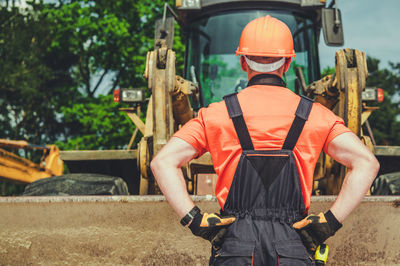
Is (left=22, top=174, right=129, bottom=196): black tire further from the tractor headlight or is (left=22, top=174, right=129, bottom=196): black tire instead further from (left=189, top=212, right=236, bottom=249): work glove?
(left=189, top=212, right=236, bottom=249): work glove

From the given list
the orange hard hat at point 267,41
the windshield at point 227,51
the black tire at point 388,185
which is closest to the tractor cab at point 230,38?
the windshield at point 227,51

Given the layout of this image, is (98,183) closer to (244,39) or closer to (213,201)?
(213,201)

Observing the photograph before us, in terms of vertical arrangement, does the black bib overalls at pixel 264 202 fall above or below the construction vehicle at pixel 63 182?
above

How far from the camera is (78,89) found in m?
24.7

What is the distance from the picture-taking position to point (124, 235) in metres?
3.07

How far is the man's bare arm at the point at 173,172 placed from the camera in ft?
6.62

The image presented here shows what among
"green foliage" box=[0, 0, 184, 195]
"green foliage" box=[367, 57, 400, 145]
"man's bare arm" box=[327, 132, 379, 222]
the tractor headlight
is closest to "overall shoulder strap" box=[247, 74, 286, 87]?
"man's bare arm" box=[327, 132, 379, 222]

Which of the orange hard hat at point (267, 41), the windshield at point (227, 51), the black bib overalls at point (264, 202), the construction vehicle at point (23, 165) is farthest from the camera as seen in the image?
the construction vehicle at point (23, 165)

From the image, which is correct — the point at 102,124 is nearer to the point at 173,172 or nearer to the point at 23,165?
the point at 23,165

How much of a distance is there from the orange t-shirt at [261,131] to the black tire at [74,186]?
7.45 ft

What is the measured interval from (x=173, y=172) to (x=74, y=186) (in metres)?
2.31

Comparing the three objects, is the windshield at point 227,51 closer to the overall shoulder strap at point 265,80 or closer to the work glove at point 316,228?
the overall shoulder strap at point 265,80

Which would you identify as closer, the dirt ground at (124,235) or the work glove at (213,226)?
the work glove at (213,226)

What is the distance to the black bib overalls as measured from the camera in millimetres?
1922
